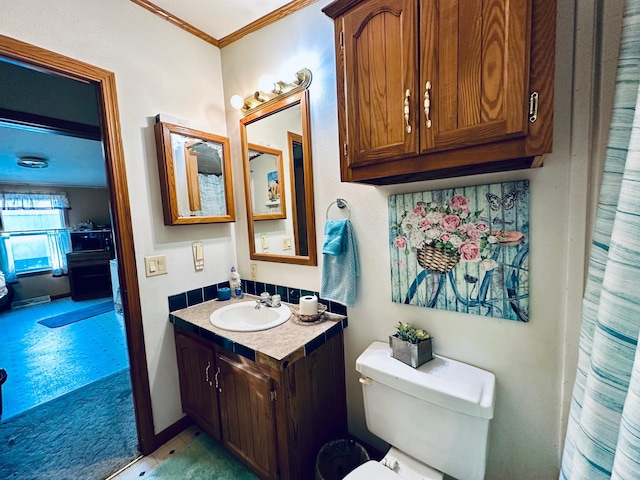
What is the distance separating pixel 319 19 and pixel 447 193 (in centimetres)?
111

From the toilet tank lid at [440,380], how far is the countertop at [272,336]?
0.24m

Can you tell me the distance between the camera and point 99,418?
185cm

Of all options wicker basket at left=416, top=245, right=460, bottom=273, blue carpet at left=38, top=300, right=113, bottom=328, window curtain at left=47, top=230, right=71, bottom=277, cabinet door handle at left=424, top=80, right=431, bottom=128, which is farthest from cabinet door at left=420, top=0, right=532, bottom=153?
window curtain at left=47, top=230, right=71, bottom=277

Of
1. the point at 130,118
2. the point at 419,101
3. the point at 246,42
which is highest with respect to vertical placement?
the point at 246,42

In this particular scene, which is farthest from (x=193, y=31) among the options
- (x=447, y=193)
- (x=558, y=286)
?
(x=558, y=286)

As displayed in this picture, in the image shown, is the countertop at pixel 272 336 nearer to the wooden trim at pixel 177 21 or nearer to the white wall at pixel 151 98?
the white wall at pixel 151 98

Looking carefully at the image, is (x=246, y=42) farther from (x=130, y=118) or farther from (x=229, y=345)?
(x=229, y=345)

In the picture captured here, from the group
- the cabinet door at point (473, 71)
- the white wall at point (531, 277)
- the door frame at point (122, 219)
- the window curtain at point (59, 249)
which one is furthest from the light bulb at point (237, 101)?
the window curtain at point (59, 249)

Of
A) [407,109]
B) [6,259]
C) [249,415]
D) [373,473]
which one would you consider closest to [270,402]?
[249,415]

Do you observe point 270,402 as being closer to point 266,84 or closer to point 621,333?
point 621,333

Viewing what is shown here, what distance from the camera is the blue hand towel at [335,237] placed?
1343 mm

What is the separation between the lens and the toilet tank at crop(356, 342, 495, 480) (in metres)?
0.94

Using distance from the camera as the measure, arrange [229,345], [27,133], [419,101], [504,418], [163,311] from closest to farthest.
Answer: [419,101]
[504,418]
[229,345]
[163,311]
[27,133]

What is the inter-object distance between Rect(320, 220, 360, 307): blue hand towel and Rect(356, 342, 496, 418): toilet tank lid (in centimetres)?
30
